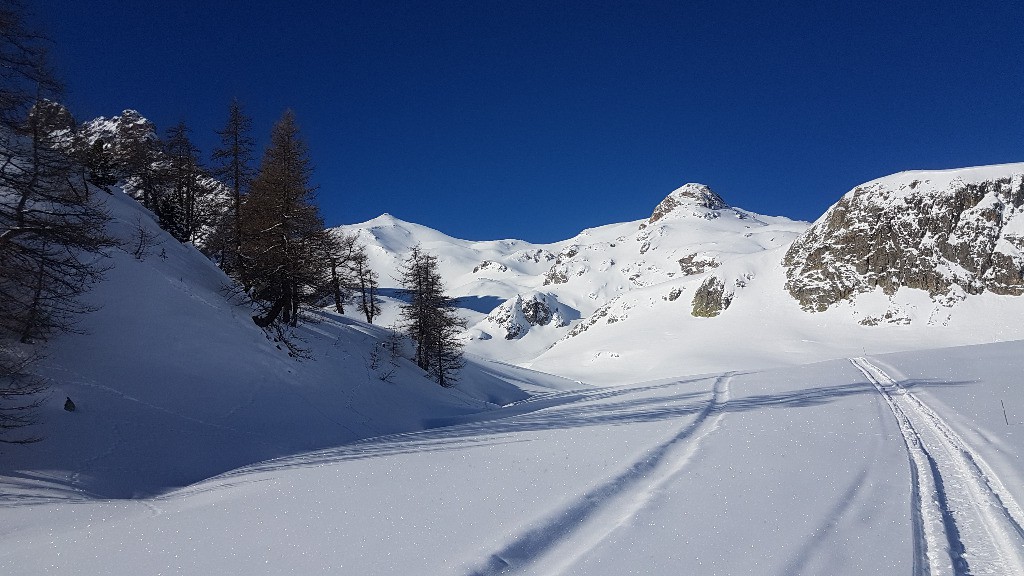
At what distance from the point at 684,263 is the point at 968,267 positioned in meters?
85.6

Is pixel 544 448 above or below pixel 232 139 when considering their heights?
below

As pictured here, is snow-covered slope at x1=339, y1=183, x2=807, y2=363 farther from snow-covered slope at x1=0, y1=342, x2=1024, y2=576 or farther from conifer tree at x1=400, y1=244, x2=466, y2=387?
snow-covered slope at x1=0, y1=342, x2=1024, y2=576

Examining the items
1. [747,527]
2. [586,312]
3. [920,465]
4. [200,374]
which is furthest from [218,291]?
[586,312]

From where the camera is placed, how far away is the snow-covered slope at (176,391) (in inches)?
335

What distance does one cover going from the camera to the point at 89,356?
10.6 m

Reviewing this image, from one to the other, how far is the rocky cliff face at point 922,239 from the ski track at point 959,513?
74.3 metres

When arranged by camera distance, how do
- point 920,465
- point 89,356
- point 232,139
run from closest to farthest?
point 920,465 < point 89,356 < point 232,139

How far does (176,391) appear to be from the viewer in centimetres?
1129

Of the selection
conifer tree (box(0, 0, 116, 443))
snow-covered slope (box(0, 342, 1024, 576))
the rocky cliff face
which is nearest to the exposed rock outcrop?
the rocky cliff face

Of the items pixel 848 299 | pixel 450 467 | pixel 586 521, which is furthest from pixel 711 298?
pixel 586 521

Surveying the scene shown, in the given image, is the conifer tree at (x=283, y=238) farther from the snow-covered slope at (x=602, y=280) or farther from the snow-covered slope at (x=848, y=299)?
the snow-covered slope at (x=602, y=280)

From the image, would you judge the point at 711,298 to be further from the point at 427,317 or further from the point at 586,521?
the point at 586,521

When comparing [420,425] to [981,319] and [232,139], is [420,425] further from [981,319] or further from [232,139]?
[981,319]

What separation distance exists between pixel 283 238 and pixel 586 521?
15.4 meters
